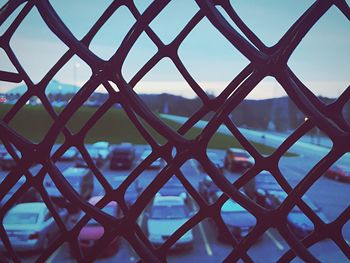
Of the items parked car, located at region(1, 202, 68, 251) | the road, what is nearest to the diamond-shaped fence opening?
the road

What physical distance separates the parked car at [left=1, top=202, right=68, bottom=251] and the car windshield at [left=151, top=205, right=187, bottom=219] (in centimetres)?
149

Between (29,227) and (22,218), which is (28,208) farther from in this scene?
(29,227)

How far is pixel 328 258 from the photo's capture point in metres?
4.35

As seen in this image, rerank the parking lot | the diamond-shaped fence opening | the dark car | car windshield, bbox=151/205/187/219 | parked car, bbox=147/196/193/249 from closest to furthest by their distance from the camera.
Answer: the diamond-shaped fence opening < the parking lot < parked car, bbox=147/196/193/249 < car windshield, bbox=151/205/187/219 < the dark car

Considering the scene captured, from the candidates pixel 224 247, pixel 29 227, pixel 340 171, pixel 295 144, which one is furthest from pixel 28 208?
pixel 295 144

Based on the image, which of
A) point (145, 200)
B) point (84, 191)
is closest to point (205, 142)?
point (145, 200)

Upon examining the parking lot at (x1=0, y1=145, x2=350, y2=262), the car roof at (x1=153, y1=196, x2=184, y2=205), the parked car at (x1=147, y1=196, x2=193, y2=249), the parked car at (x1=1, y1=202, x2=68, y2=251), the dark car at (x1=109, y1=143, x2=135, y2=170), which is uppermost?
the dark car at (x1=109, y1=143, x2=135, y2=170)

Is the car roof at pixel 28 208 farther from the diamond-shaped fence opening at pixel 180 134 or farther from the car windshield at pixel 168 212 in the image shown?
the diamond-shaped fence opening at pixel 180 134

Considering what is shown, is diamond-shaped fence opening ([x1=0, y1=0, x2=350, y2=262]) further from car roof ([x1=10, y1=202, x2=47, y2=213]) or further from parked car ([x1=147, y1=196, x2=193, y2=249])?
car roof ([x1=10, y1=202, x2=47, y2=213])

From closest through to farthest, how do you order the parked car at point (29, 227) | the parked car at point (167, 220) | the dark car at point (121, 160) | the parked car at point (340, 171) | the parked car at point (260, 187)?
the parked car at point (340, 171) < the parked car at point (260, 187) < the parked car at point (29, 227) < the parked car at point (167, 220) < the dark car at point (121, 160)

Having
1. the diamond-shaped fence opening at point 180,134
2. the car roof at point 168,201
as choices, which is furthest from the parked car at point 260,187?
the diamond-shaped fence opening at point 180,134

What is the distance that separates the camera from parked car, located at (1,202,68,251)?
5.21 m

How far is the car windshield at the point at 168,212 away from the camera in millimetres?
5574

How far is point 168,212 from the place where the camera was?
225 inches
